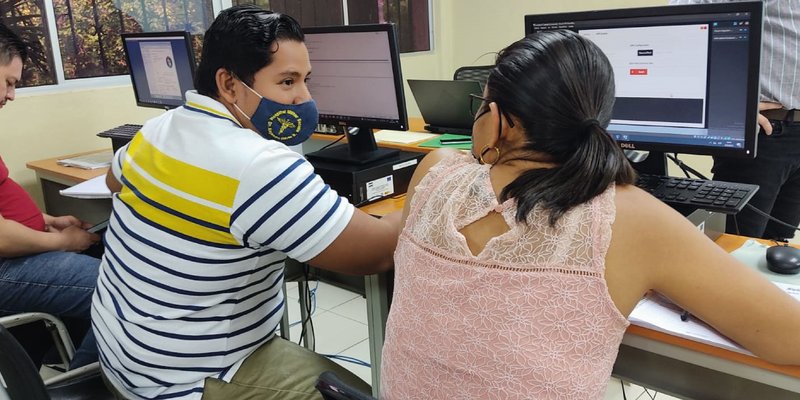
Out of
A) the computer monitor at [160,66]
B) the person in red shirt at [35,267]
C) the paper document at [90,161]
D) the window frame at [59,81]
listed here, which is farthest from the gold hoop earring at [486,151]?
the window frame at [59,81]

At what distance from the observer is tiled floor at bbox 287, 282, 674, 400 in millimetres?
2463

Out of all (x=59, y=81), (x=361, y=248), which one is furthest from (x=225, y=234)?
(x=59, y=81)

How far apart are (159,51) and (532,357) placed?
93.4 inches

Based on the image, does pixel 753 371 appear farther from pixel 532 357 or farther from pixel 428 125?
pixel 428 125

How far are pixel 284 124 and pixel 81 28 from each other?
2262 millimetres

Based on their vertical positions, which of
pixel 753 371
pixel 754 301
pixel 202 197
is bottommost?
pixel 753 371

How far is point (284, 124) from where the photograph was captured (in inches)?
55.4

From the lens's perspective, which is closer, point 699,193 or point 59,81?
point 699,193

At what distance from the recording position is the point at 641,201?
2.97 feet

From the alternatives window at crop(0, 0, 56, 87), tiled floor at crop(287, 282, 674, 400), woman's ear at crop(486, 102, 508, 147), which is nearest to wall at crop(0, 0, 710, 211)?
window at crop(0, 0, 56, 87)

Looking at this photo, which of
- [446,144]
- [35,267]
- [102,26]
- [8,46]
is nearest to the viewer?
[35,267]

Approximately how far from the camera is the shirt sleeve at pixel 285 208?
1.15m

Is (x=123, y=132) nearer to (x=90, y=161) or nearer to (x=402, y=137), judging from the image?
(x=90, y=161)

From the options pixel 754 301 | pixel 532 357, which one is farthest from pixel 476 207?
pixel 754 301
